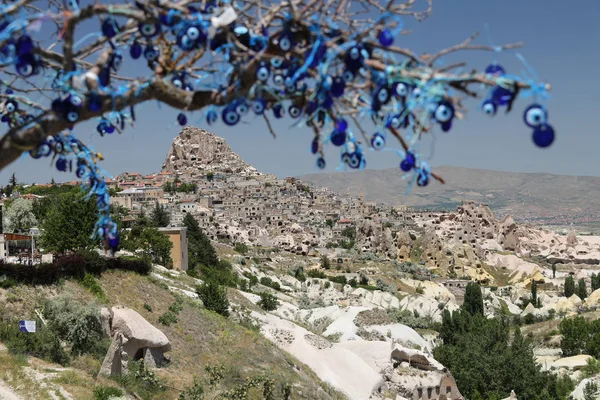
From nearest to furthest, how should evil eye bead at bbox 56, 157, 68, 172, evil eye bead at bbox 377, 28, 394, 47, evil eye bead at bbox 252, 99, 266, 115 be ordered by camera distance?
evil eye bead at bbox 377, 28, 394, 47, evil eye bead at bbox 252, 99, 266, 115, evil eye bead at bbox 56, 157, 68, 172

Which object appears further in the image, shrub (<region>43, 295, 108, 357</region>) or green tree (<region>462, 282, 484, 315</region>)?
green tree (<region>462, 282, 484, 315</region>)

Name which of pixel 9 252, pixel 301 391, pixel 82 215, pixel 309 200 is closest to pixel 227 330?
pixel 301 391

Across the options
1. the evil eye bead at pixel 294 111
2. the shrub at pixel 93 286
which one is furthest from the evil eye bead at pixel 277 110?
the shrub at pixel 93 286

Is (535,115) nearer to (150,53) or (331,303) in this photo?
(150,53)

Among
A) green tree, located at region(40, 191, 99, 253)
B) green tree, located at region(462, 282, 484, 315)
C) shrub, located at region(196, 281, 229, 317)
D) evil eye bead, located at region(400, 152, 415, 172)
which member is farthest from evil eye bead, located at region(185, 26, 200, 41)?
green tree, located at region(462, 282, 484, 315)

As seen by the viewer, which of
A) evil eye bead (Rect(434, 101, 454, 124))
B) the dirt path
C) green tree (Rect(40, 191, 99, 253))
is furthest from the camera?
green tree (Rect(40, 191, 99, 253))

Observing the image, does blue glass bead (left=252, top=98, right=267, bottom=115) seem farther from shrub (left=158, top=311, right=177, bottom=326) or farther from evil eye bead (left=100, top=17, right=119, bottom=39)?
shrub (left=158, top=311, right=177, bottom=326)
